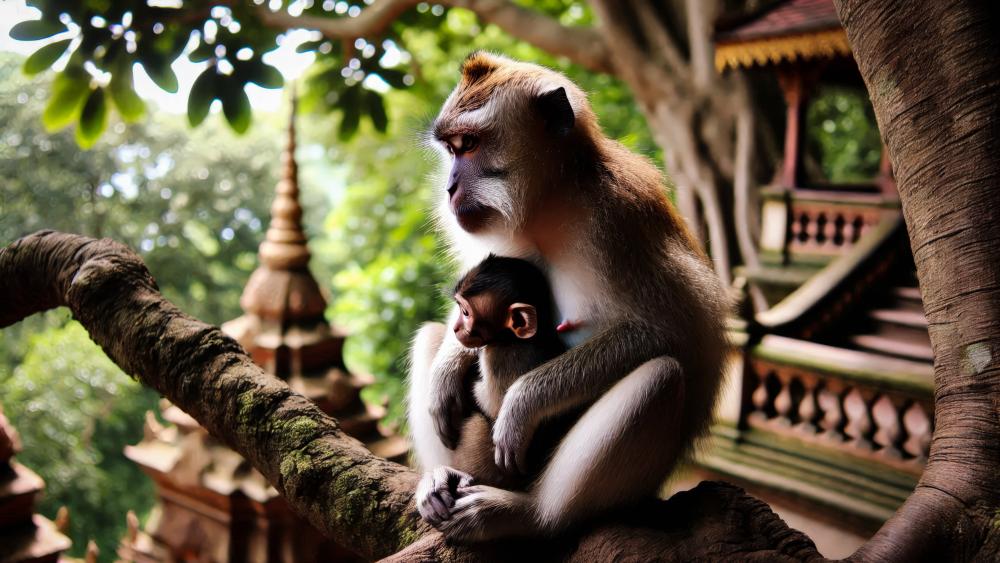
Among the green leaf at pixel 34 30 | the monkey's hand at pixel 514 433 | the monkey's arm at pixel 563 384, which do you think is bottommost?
the monkey's hand at pixel 514 433

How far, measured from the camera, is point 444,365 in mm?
2150

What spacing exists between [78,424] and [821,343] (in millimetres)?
5723

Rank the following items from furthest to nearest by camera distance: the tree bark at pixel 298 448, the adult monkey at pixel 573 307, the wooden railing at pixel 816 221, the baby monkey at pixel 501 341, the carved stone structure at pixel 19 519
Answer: the wooden railing at pixel 816 221 < the carved stone structure at pixel 19 519 < the baby monkey at pixel 501 341 < the adult monkey at pixel 573 307 < the tree bark at pixel 298 448

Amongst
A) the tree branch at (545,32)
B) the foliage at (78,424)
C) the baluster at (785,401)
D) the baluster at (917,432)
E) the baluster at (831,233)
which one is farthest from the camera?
the tree branch at (545,32)

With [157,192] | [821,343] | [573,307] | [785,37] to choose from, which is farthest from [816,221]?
[573,307]

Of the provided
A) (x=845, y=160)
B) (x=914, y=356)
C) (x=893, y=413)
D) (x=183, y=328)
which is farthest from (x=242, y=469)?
(x=845, y=160)

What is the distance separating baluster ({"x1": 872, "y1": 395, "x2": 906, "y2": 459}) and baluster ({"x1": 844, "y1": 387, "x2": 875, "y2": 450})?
0.06m

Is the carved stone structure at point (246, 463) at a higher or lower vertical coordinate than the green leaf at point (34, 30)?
lower

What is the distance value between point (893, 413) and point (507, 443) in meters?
4.22

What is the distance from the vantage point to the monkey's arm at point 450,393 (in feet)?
6.91

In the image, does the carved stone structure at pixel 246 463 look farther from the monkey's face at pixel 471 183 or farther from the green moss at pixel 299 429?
the monkey's face at pixel 471 183

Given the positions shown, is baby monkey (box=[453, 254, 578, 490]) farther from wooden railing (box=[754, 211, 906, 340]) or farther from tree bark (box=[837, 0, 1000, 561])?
wooden railing (box=[754, 211, 906, 340])

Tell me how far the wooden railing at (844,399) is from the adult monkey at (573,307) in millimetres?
3476

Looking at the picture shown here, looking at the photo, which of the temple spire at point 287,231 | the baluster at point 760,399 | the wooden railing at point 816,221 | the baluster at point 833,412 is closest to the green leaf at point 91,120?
the temple spire at point 287,231
